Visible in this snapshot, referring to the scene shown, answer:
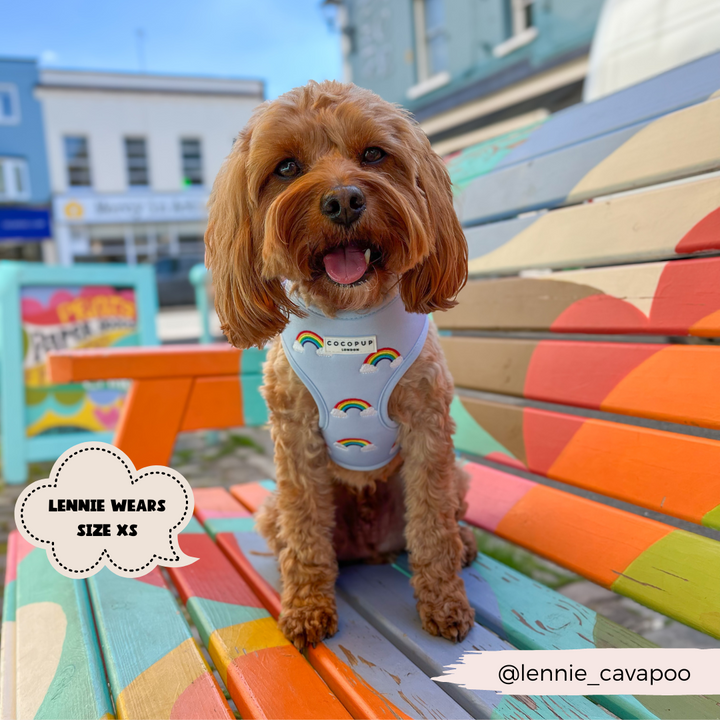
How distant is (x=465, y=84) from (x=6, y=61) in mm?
19437

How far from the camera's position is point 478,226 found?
7.39 feet

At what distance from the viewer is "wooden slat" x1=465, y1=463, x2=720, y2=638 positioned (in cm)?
142

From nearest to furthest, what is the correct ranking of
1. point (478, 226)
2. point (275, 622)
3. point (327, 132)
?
1. point (327, 132)
2. point (275, 622)
3. point (478, 226)

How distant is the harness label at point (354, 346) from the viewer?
5.25 feet

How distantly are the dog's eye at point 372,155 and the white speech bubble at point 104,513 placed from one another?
3.01 feet

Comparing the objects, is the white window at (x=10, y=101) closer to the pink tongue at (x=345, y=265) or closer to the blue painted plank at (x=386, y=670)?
the pink tongue at (x=345, y=265)

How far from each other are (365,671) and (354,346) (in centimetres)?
79

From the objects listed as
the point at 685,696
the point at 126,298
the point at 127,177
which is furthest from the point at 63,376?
the point at 127,177

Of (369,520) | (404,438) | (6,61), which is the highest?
(6,61)

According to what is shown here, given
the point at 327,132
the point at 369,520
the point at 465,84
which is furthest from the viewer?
the point at 465,84

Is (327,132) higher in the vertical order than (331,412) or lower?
higher

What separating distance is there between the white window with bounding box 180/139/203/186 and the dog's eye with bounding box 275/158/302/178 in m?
24.3

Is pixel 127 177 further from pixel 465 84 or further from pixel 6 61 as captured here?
pixel 465 84

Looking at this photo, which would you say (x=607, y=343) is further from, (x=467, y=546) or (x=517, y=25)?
(x=517, y=25)
